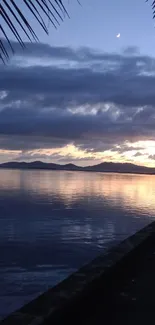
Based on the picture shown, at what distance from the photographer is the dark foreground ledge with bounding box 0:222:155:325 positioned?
409 centimetres

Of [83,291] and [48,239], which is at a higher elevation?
[83,291]

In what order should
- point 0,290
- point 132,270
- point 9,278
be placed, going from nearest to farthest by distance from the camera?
point 132,270
point 0,290
point 9,278

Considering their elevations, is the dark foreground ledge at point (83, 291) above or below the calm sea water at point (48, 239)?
above

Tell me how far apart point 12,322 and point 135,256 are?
424 cm

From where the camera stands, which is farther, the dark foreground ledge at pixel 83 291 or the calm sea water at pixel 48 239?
the calm sea water at pixel 48 239

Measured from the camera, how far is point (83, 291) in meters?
4.97

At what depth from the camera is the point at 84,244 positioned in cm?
1878

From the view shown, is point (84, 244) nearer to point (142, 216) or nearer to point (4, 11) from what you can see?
point (142, 216)

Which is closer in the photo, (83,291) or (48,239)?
(83,291)

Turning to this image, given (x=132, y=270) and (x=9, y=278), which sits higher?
(x=132, y=270)

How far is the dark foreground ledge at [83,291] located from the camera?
4.09 metres

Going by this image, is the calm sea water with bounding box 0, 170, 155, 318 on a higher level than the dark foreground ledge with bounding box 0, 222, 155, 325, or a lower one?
lower

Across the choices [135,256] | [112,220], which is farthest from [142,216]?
[135,256]

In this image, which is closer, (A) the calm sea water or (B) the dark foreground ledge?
(B) the dark foreground ledge
